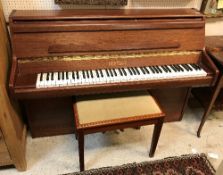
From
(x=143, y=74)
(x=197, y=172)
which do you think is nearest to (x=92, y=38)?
(x=143, y=74)

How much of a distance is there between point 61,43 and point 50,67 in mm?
167

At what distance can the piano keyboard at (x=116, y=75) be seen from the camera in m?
1.31

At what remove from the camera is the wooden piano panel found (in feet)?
4.40

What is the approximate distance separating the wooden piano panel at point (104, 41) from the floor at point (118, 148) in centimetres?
74

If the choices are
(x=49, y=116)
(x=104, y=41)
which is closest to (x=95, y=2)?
(x=104, y=41)

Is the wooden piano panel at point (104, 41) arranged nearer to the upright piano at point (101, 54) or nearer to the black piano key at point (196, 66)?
the upright piano at point (101, 54)

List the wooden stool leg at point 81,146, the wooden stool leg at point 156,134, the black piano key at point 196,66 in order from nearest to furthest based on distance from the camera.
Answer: the wooden stool leg at point 81,146
the wooden stool leg at point 156,134
the black piano key at point 196,66

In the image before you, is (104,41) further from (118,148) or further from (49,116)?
(118,148)

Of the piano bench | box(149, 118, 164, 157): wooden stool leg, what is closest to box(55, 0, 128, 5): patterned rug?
the piano bench

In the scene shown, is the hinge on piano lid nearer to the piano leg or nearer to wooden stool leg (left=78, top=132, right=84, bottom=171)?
the piano leg

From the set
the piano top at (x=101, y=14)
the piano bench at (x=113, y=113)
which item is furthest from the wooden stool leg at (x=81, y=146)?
the piano top at (x=101, y=14)

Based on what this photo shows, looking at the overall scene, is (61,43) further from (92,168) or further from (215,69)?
(215,69)

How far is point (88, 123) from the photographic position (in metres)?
1.27

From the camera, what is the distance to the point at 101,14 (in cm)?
144
